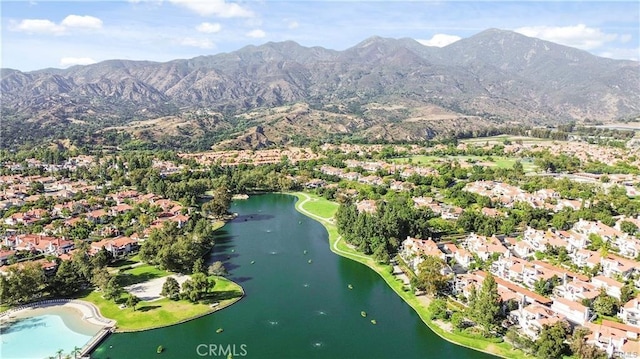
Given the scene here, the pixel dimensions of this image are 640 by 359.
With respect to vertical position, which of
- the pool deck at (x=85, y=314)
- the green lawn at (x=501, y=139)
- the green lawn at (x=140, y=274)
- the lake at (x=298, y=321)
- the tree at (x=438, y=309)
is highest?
the green lawn at (x=501, y=139)

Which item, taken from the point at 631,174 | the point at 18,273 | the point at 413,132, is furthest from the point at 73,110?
the point at 631,174

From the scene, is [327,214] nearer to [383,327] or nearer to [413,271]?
[413,271]

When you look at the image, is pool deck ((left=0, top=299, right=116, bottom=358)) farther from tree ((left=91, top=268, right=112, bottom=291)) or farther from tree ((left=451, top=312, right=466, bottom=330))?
tree ((left=451, top=312, right=466, bottom=330))

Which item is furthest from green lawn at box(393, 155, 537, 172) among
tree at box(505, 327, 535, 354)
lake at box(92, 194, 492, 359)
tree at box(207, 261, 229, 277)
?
tree at box(505, 327, 535, 354)

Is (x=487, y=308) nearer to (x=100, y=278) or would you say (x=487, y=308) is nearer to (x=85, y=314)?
(x=85, y=314)

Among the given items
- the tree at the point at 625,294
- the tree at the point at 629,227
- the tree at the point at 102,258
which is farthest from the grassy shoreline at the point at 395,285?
the tree at the point at 629,227

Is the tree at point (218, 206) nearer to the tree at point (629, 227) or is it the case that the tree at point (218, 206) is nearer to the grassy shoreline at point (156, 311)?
the grassy shoreline at point (156, 311)
